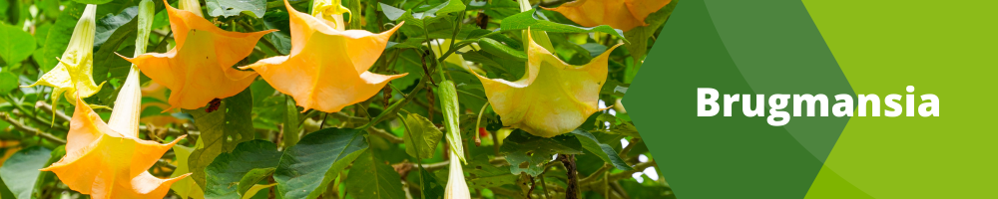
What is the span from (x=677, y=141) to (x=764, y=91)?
23 centimetres

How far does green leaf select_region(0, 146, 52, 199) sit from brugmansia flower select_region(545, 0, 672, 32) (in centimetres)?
78

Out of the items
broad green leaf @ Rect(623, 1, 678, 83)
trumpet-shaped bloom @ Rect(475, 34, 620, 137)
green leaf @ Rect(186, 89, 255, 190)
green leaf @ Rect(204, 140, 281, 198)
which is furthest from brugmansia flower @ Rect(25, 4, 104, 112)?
broad green leaf @ Rect(623, 1, 678, 83)

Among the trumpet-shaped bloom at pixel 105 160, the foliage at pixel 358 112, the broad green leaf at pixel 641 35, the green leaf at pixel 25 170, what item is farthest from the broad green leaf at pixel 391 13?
the green leaf at pixel 25 170

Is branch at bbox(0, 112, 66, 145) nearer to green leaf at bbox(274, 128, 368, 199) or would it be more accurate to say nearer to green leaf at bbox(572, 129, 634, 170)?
green leaf at bbox(274, 128, 368, 199)

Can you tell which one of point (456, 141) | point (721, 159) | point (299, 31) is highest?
point (299, 31)

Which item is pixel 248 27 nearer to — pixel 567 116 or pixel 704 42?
pixel 567 116

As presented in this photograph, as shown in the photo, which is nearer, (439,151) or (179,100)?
(179,100)

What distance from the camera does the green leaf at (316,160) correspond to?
0.60 m

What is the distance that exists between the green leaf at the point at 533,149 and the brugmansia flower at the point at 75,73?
41 centimetres

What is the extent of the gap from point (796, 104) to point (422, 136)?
2.40 feet

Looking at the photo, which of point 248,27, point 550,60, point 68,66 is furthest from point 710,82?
point 68,66

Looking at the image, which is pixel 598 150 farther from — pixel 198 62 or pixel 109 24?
pixel 109 24

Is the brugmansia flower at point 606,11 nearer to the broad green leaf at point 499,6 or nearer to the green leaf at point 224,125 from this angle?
the broad green leaf at point 499,6

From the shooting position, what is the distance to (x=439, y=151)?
1.55 meters
